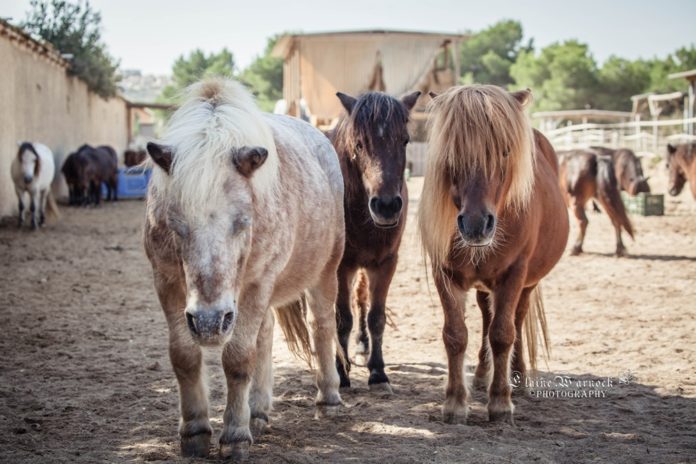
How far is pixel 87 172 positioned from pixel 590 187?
46.6 ft

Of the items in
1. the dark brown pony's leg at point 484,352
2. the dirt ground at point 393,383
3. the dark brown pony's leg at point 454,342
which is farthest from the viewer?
the dark brown pony's leg at point 484,352

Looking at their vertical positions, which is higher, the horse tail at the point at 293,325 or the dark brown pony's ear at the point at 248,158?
the dark brown pony's ear at the point at 248,158

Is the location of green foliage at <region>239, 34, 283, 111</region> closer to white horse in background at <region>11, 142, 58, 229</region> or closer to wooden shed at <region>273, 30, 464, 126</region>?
wooden shed at <region>273, 30, 464, 126</region>

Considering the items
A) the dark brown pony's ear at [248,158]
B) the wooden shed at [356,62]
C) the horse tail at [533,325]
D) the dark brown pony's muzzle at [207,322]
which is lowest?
the horse tail at [533,325]

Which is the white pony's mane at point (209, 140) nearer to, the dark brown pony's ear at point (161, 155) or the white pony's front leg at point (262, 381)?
the dark brown pony's ear at point (161, 155)

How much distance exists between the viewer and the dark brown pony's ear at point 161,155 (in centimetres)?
317

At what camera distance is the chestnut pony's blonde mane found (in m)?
3.98

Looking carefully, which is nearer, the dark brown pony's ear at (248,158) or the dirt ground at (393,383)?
the dark brown pony's ear at (248,158)

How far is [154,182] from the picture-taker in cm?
343

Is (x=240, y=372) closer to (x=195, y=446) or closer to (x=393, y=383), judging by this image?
(x=195, y=446)

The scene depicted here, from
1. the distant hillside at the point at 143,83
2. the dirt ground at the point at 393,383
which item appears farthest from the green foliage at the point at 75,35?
the distant hillside at the point at 143,83

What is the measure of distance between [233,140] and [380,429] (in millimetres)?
1942

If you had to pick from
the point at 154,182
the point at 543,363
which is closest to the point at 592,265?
the point at 543,363

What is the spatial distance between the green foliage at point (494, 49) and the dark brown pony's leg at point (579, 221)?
5689cm
